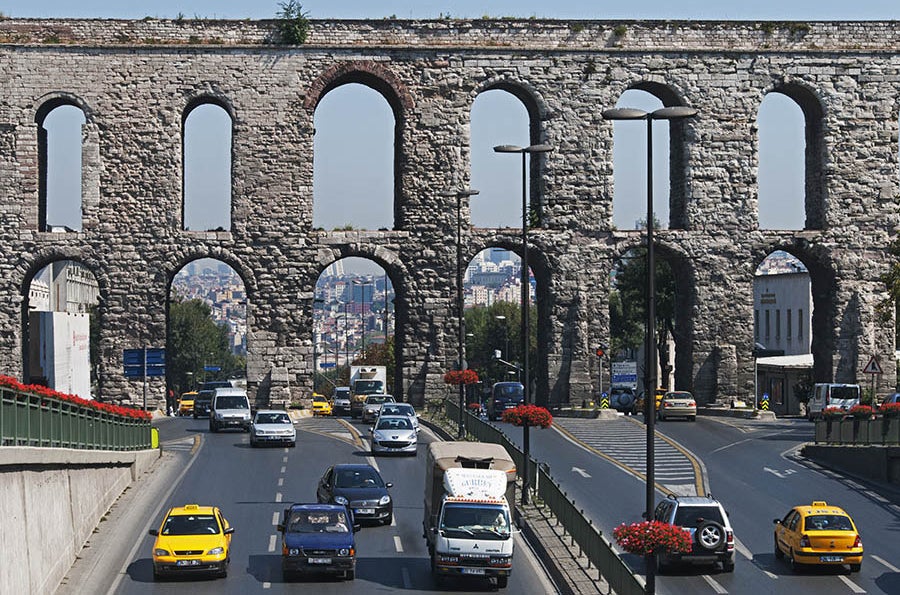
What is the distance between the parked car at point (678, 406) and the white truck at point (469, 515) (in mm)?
35058

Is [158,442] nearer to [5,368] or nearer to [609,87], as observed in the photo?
[5,368]

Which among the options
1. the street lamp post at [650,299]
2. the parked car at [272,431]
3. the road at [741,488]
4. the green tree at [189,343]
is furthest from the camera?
the green tree at [189,343]

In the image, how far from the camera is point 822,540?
34750 millimetres

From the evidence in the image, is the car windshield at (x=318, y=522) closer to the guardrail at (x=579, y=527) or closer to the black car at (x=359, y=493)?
the black car at (x=359, y=493)

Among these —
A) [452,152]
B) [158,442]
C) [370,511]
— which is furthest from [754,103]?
[370,511]

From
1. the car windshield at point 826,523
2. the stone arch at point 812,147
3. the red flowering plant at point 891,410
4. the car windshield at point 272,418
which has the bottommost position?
the car windshield at point 826,523

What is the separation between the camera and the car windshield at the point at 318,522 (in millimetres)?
34469

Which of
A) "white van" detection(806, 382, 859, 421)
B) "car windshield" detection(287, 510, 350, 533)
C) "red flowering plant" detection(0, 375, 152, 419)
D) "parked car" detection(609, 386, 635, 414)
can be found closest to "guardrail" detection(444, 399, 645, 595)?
"car windshield" detection(287, 510, 350, 533)

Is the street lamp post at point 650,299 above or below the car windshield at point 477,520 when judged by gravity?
above

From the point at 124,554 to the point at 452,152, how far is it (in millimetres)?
42046

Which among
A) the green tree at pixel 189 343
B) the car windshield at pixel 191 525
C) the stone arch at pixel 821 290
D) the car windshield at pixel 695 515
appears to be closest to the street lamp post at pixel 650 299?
the car windshield at pixel 695 515

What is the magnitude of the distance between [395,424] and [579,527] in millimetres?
22956

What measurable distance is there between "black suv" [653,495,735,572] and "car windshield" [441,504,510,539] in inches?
162

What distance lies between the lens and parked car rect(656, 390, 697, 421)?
72375 millimetres
